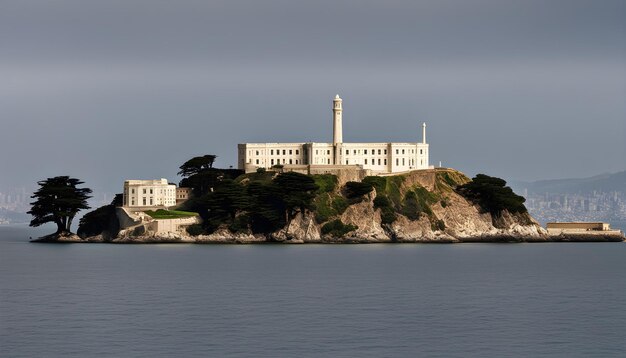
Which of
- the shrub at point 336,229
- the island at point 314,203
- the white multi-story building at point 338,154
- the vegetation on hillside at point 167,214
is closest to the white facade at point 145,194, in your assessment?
the island at point 314,203

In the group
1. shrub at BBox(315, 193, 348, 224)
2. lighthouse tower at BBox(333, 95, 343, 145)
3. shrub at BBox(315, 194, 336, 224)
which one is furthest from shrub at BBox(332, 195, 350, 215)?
lighthouse tower at BBox(333, 95, 343, 145)

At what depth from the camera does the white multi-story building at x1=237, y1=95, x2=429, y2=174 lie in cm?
18775

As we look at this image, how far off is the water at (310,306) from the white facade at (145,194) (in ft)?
103

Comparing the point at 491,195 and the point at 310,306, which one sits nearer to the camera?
the point at 310,306

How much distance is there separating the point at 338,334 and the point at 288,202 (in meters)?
93.8

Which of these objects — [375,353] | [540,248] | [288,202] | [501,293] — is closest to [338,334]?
[375,353]

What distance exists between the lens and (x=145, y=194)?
581 feet

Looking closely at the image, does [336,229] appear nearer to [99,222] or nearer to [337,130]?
[337,130]

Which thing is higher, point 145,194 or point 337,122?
point 337,122

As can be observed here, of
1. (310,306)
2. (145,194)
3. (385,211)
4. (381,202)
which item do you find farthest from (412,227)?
(310,306)

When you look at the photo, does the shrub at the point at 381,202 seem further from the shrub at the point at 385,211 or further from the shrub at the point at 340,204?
the shrub at the point at 340,204

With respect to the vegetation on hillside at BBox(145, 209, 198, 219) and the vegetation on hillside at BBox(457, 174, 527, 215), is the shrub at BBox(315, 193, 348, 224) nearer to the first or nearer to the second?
Result: the vegetation on hillside at BBox(145, 209, 198, 219)

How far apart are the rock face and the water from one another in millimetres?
24255

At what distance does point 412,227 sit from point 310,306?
87554 millimetres
